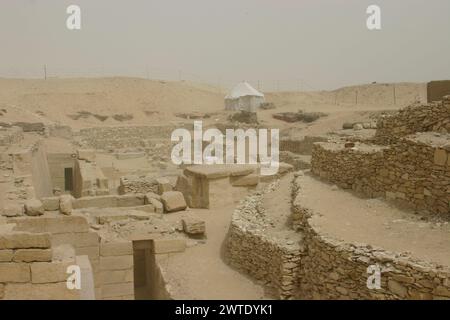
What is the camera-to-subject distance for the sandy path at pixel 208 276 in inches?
322

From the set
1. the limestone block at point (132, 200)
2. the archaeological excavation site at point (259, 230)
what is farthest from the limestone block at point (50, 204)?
the limestone block at point (132, 200)

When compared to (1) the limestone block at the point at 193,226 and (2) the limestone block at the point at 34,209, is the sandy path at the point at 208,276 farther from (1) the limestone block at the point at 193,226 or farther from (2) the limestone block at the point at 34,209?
(2) the limestone block at the point at 34,209

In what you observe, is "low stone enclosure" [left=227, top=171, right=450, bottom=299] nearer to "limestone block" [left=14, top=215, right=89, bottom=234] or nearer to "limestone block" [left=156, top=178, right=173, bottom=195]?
"limestone block" [left=14, top=215, right=89, bottom=234]

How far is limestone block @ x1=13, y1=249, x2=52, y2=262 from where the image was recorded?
5.14m

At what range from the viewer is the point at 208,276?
8984mm

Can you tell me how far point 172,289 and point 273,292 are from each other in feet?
5.86

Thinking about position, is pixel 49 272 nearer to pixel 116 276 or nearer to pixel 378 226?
pixel 116 276

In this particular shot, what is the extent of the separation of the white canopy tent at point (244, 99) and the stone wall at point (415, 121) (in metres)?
31.0

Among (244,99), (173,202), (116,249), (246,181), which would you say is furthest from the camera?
(244,99)

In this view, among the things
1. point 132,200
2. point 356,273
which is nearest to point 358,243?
point 356,273

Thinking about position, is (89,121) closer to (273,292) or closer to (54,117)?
(54,117)

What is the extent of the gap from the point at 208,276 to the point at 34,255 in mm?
4359

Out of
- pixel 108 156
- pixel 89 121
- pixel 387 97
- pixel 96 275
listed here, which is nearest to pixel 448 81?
pixel 96 275

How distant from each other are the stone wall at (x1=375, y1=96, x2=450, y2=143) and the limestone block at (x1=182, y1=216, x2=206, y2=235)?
447 cm
